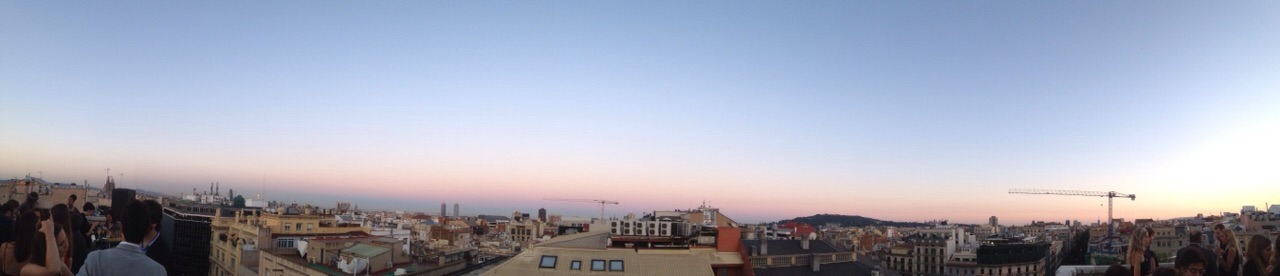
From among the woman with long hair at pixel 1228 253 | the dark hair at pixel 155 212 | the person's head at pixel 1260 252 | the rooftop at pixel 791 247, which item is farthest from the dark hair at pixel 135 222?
the rooftop at pixel 791 247

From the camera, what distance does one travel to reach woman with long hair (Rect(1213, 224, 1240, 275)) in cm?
962

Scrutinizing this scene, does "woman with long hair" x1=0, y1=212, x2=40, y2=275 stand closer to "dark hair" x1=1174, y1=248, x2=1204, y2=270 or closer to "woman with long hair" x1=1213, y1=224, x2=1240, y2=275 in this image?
"dark hair" x1=1174, y1=248, x2=1204, y2=270

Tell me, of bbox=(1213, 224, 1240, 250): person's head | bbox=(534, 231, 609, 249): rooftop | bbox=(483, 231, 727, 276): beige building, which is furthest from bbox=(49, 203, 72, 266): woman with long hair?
bbox=(534, 231, 609, 249): rooftop

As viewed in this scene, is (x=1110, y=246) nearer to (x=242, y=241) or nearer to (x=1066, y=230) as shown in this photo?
(x=1066, y=230)

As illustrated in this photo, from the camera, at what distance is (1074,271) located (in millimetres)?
15664

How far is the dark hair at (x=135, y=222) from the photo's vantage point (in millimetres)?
6109

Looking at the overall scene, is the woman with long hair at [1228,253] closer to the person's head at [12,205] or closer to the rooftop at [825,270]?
the person's head at [12,205]

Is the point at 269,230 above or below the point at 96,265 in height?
below

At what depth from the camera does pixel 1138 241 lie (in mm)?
9055

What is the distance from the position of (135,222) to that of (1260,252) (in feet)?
35.8

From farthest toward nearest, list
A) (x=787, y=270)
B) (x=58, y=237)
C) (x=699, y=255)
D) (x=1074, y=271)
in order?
(x=787, y=270), (x=699, y=255), (x=1074, y=271), (x=58, y=237)

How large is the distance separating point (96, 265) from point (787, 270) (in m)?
50.0

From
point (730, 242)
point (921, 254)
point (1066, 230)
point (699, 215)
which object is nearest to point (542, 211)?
point (921, 254)

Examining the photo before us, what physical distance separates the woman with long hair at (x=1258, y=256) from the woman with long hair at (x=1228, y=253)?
117cm
